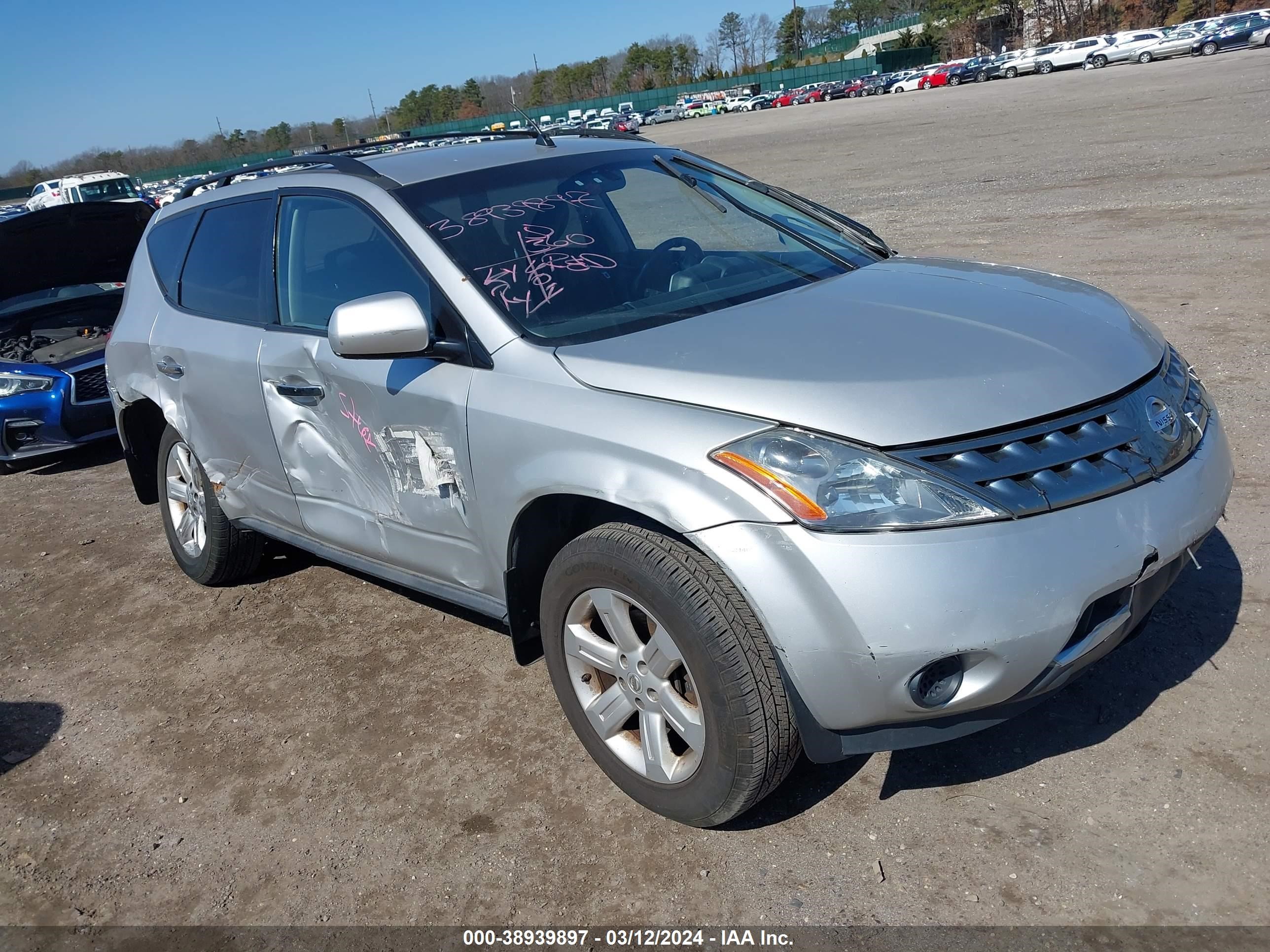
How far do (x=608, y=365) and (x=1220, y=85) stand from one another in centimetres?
2986

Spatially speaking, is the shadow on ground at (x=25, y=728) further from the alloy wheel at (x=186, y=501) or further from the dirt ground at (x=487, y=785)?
the alloy wheel at (x=186, y=501)

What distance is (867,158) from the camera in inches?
846

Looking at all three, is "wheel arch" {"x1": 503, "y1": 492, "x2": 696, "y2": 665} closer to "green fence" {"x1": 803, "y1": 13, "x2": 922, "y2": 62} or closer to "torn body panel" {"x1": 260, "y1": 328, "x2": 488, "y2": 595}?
"torn body panel" {"x1": 260, "y1": 328, "x2": 488, "y2": 595}

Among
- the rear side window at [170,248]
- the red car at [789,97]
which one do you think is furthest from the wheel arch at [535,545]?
the red car at [789,97]

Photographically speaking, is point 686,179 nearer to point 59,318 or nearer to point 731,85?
point 59,318

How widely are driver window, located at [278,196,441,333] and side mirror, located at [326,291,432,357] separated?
0.21 metres

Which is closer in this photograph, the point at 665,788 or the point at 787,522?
the point at 787,522

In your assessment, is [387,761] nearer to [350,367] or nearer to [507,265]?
[350,367]

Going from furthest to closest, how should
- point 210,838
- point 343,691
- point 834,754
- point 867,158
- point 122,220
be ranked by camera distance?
point 867,158 < point 122,220 < point 343,691 < point 210,838 < point 834,754

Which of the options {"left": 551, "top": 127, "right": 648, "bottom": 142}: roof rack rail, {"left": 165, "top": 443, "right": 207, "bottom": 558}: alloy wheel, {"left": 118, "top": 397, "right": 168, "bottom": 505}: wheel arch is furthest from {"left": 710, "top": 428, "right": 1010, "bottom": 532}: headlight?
{"left": 118, "top": 397, "right": 168, "bottom": 505}: wheel arch

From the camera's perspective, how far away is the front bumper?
2221 mm

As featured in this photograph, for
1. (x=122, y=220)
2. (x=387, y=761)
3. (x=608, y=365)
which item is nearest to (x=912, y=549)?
(x=608, y=365)

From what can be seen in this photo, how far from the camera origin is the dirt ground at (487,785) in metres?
2.53

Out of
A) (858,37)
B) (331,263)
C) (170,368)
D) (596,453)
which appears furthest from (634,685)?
(858,37)
